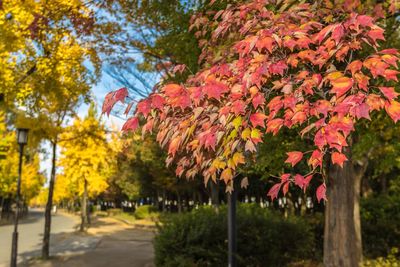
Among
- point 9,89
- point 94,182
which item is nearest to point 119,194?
point 94,182

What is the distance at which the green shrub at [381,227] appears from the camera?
533 inches

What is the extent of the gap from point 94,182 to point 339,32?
31.2 m

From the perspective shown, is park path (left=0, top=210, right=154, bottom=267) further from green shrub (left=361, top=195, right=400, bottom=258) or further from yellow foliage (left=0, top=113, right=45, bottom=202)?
yellow foliage (left=0, top=113, right=45, bottom=202)

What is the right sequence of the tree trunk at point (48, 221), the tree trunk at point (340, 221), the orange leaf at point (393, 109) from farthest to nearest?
the tree trunk at point (48, 221) → the tree trunk at point (340, 221) → the orange leaf at point (393, 109)

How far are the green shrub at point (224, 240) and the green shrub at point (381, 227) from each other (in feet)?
8.70

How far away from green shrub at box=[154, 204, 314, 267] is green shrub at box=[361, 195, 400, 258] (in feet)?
8.70

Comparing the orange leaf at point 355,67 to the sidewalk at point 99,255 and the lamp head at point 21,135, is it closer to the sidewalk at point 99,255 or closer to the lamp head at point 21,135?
the sidewalk at point 99,255

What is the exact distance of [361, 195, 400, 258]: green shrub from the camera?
1354 cm

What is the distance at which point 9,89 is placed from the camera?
12289 millimetres

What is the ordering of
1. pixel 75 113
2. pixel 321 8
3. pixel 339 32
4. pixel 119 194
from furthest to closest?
pixel 119 194, pixel 75 113, pixel 321 8, pixel 339 32

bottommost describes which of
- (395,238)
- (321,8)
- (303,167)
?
(395,238)

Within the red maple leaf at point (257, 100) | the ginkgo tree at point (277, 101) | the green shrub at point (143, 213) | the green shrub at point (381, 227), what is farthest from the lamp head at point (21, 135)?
the green shrub at point (143, 213)

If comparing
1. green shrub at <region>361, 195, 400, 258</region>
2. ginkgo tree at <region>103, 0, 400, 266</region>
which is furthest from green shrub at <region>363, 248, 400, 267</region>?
ginkgo tree at <region>103, 0, 400, 266</region>

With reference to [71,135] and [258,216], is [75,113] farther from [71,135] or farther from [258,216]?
[258,216]
